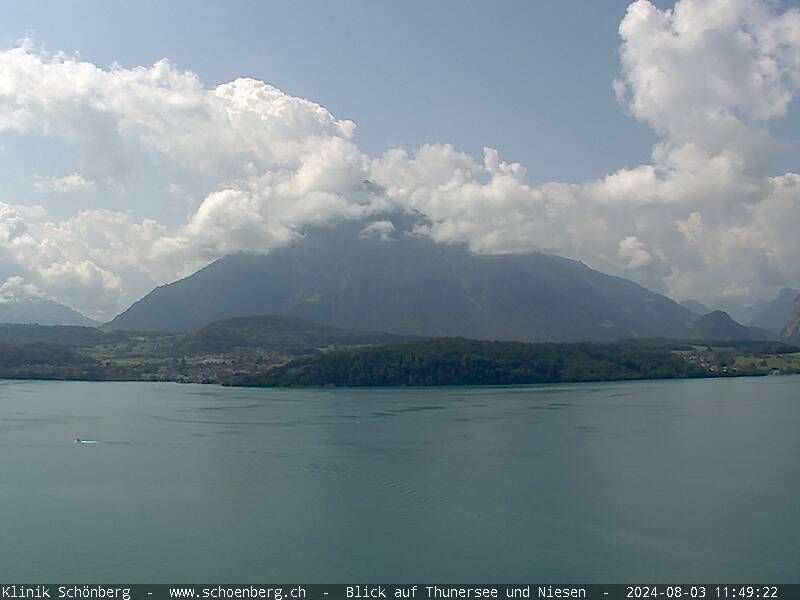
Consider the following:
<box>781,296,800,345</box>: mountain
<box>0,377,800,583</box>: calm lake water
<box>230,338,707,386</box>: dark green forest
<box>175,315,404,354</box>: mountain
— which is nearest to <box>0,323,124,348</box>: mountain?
<box>175,315,404,354</box>: mountain

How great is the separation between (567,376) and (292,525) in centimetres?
7355

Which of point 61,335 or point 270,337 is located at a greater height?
point 61,335

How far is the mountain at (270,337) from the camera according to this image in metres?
130

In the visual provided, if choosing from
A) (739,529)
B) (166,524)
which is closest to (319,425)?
(166,524)

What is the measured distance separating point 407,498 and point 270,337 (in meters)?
117

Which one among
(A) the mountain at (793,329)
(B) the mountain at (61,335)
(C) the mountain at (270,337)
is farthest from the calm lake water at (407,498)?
(A) the mountain at (793,329)

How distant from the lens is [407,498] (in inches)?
994

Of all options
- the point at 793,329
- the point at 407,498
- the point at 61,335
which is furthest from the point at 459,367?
the point at 793,329

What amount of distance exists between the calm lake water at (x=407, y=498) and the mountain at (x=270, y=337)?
78.3m

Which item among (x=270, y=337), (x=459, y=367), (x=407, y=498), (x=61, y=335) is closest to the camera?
(x=407, y=498)

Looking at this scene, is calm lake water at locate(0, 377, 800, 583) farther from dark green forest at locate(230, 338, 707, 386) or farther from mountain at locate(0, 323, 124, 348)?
mountain at locate(0, 323, 124, 348)

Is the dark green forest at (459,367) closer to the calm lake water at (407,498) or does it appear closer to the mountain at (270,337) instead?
the mountain at (270,337)

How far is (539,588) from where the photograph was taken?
650 inches

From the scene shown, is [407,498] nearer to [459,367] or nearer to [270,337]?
[459,367]
